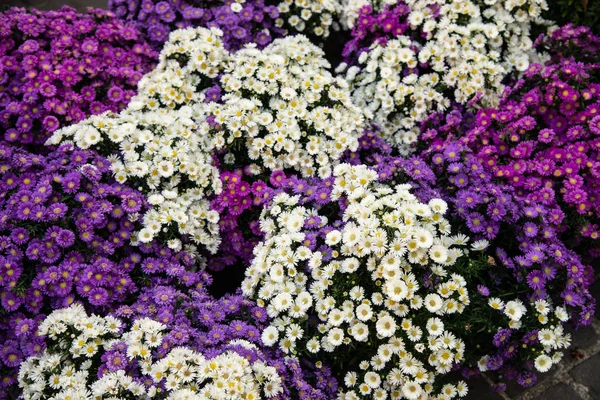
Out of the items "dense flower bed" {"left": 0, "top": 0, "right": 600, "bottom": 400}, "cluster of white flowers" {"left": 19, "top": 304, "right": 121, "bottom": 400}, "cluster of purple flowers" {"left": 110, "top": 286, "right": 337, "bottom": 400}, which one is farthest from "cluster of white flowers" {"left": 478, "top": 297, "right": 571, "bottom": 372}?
"cluster of white flowers" {"left": 19, "top": 304, "right": 121, "bottom": 400}

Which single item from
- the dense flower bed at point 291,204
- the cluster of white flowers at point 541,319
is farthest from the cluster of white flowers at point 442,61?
the cluster of white flowers at point 541,319

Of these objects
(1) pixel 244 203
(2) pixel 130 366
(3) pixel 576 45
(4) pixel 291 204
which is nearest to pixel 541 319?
(4) pixel 291 204

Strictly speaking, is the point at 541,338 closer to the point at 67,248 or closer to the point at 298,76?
the point at 298,76

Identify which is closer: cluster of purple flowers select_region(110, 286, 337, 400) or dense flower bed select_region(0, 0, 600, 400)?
→ cluster of purple flowers select_region(110, 286, 337, 400)

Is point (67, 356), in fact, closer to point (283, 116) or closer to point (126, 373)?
point (126, 373)

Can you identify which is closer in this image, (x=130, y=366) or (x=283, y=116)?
(x=130, y=366)

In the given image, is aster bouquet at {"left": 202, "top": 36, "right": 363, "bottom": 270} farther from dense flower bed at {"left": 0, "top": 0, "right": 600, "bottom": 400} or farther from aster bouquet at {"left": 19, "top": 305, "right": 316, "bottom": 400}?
aster bouquet at {"left": 19, "top": 305, "right": 316, "bottom": 400}
